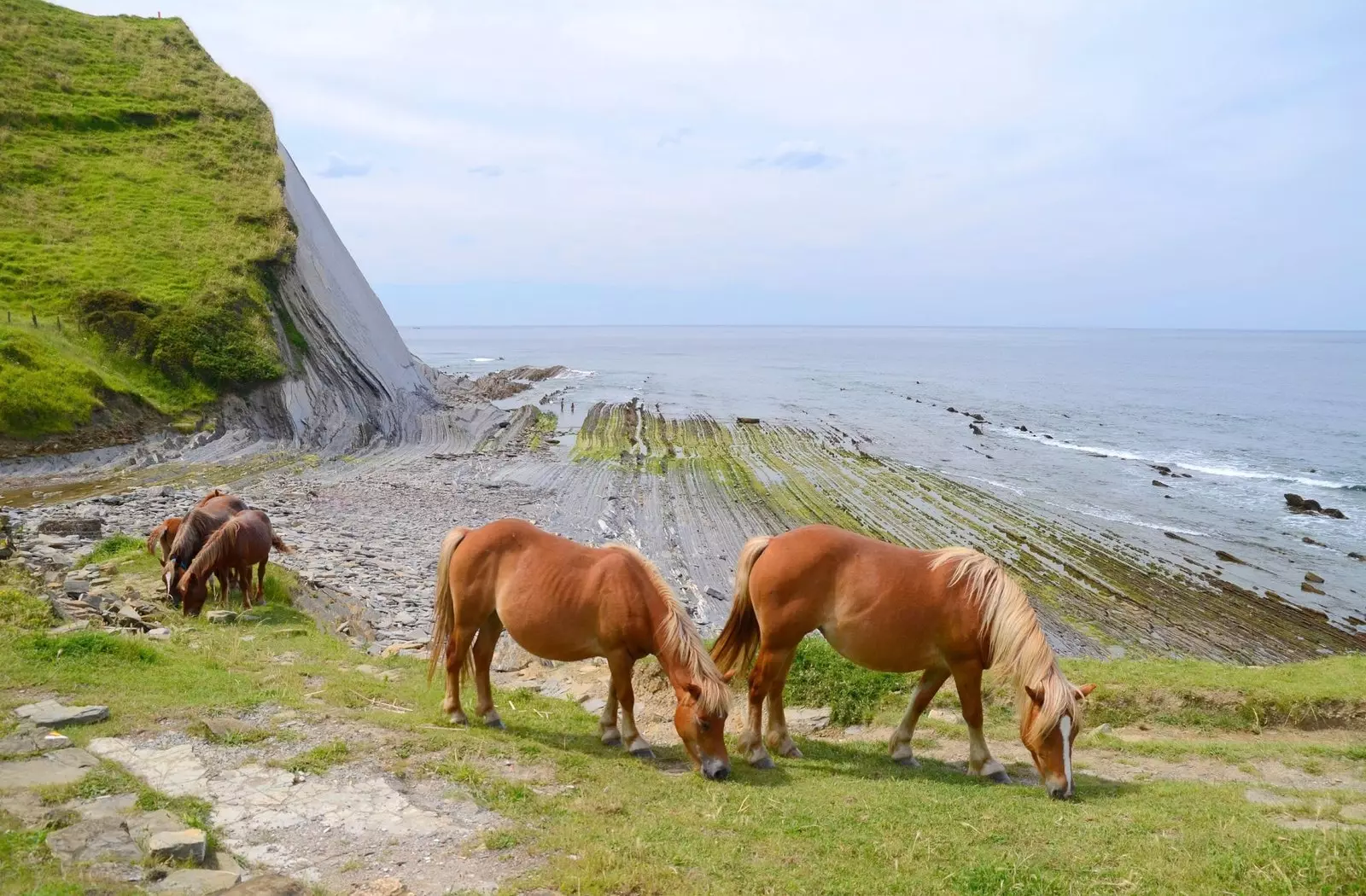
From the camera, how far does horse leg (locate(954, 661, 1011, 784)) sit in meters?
7.50

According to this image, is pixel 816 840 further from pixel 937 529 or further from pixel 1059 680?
pixel 937 529

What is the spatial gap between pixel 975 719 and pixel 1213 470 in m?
39.9

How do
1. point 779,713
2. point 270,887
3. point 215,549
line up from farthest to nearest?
1. point 215,549
2. point 779,713
3. point 270,887

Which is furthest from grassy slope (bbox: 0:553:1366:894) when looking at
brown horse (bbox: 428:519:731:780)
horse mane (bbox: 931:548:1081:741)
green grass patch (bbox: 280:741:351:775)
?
horse mane (bbox: 931:548:1081:741)

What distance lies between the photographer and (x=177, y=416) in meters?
28.3

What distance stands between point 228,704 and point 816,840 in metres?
5.36

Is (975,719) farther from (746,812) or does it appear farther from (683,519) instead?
(683,519)

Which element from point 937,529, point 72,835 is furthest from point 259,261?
point 72,835

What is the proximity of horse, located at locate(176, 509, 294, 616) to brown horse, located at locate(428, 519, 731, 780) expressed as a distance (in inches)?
204

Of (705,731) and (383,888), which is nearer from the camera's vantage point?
(383,888)

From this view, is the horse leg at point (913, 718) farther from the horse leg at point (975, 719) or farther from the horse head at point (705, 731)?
the horse head at point (705, 731)

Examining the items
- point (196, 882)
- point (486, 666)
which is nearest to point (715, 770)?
point (486, 666)

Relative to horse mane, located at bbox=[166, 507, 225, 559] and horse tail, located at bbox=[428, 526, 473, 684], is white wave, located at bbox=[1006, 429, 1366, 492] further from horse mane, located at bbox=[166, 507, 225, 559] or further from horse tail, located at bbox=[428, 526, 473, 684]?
horse mane, located at bbox=[166, 507, 225, 559]

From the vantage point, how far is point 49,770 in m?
5.88
